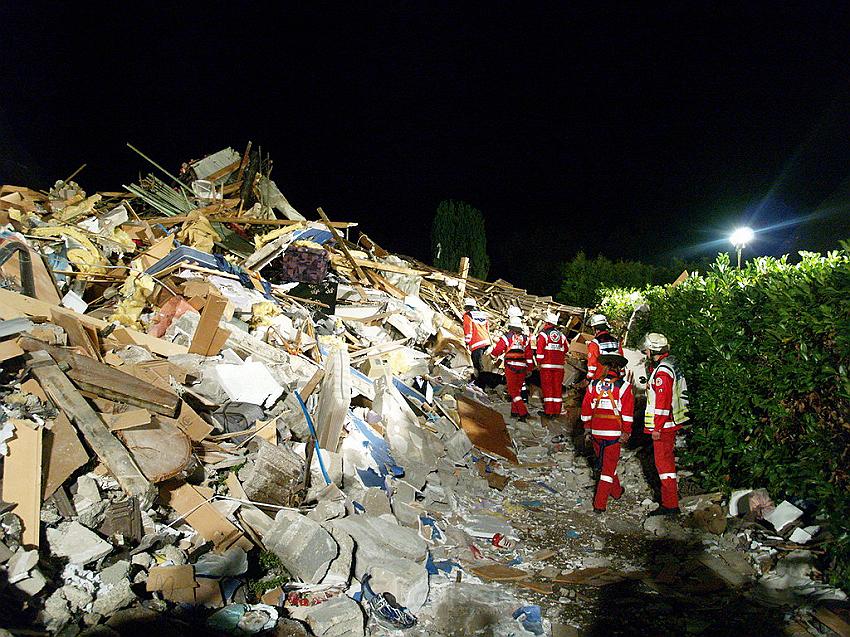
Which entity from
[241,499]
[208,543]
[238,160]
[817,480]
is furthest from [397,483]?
[238,160]

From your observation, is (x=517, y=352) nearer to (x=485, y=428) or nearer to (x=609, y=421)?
(x=485, y=428)

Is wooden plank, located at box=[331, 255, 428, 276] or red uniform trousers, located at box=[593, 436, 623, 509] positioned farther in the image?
wooden plank, located at box=[331, 255, 428, 276]

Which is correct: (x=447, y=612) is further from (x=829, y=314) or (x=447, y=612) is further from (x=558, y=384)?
(x=558, y=384)

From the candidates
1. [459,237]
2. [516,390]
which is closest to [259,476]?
[516,390]

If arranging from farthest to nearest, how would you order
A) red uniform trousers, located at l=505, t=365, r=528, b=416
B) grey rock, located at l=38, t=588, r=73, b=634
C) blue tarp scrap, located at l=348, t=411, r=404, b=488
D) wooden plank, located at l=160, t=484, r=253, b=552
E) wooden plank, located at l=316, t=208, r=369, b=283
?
1. wooden plank, located at l=316, t=208, r=369, b=283
2. red uniform trousers, located at l=505, t=365, r=528, b=416
3. blue tarp scrap, located at l=348, t=411, r=404, b=488
4. wooden plank, located at l=160, t=484, r=253, b=552
5. grey rock, located at l=38, t=588, r=73, b=634

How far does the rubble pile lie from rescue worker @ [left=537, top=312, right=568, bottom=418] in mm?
766

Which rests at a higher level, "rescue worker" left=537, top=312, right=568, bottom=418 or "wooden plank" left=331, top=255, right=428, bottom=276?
"wooden plank" left=331, top=255, right=428, bottom=276

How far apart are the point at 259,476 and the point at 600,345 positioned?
442 cm

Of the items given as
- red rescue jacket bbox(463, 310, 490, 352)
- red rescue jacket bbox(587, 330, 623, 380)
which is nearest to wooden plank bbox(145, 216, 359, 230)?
red rescue jacket bbox(463, 310, 490, 352)

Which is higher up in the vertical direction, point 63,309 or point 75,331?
point 63,309

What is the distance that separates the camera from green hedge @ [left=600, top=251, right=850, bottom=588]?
4086 mm

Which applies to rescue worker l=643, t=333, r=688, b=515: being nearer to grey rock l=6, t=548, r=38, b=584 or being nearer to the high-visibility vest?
the high-visibility vest

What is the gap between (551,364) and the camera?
9.32 m

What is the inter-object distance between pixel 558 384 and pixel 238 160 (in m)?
7.95
